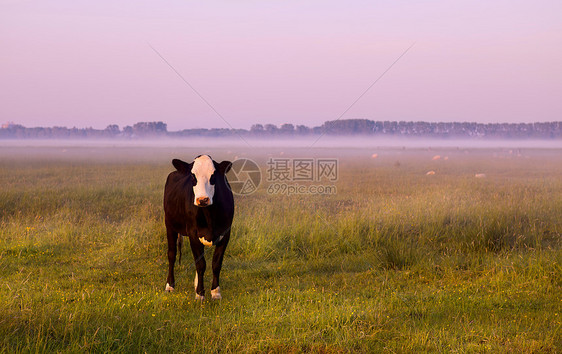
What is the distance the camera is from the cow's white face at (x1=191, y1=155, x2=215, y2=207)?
6.13 metres

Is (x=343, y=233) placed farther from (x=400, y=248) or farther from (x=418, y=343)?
(x=418, y=343)

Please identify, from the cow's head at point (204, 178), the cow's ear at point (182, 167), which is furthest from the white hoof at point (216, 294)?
the cow's ear at point (182, 167)

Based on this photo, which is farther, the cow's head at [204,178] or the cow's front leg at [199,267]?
the cow's front leg at [199,267]

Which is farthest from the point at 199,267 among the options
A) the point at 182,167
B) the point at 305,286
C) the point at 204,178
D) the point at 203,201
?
the point at 305,286

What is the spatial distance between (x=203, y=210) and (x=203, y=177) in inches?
24.8

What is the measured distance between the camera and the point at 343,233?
32.2 feet

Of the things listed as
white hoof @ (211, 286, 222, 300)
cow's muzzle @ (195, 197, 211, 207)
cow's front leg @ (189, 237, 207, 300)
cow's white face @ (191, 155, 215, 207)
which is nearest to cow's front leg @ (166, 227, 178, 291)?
cow's front leg @ (189, 237, 207, 300)

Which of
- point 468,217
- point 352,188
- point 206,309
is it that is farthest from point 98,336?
point 352,188

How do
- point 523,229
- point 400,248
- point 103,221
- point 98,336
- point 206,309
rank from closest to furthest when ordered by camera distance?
1. point 98,336
2. point 206,309
3. point 400,248
4. point 523,229
5. point 103,221

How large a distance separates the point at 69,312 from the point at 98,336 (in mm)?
862

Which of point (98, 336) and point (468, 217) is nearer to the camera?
point (98, 336)

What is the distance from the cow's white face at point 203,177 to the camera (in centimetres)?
613

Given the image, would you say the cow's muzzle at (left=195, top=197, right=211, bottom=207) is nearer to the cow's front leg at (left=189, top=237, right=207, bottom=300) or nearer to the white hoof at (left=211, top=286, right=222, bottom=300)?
the cow's front leg at (left=189, top=237, right=207, bottom=300)

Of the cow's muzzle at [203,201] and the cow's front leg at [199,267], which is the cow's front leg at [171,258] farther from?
the cow's muzzle at [203,201]
